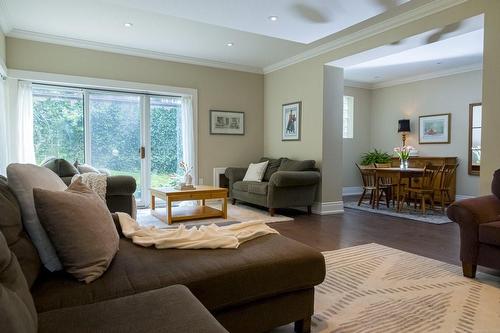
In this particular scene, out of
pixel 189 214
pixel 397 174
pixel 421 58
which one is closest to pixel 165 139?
pixel 189 214

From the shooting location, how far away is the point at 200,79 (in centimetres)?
613

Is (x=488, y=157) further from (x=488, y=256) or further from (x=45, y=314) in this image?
(x=45, y=314)

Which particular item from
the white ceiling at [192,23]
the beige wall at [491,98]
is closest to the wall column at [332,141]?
the white ceiling at [192,23]

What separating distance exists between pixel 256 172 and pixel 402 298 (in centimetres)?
377

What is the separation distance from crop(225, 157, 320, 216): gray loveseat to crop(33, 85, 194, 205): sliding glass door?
4.98ft

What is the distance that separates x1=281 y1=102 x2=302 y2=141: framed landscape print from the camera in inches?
227

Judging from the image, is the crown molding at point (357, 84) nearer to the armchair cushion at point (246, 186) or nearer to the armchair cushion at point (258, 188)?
the armchair cushion at point (246, 186)

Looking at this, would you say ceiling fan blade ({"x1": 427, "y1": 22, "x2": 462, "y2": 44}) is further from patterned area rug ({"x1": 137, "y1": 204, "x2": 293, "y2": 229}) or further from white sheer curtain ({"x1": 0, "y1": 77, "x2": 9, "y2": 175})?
white sheer curtain ({"x1": 0, "y1": 77, "x2": 9, "y2": 175})

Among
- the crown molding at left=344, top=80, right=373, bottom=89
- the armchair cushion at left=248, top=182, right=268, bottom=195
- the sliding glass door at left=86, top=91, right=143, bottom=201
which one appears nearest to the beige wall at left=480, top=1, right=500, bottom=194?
the armchair cushion at left=248, top=182, right=268, bottom=195

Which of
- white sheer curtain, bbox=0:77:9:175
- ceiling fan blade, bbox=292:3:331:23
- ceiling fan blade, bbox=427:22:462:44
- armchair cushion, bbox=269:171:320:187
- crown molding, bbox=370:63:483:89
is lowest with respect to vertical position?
armchair cushion, bbox=269:171:320:187

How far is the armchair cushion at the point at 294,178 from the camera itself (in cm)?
480

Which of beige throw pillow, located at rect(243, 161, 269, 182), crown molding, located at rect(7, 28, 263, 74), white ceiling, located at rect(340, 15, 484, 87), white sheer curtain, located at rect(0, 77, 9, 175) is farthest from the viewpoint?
beige throw pillow, located at rect(243, 161, 269, 182)

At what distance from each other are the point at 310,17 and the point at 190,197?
2667mm

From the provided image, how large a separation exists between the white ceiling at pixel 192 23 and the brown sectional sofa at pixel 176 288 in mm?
2503
